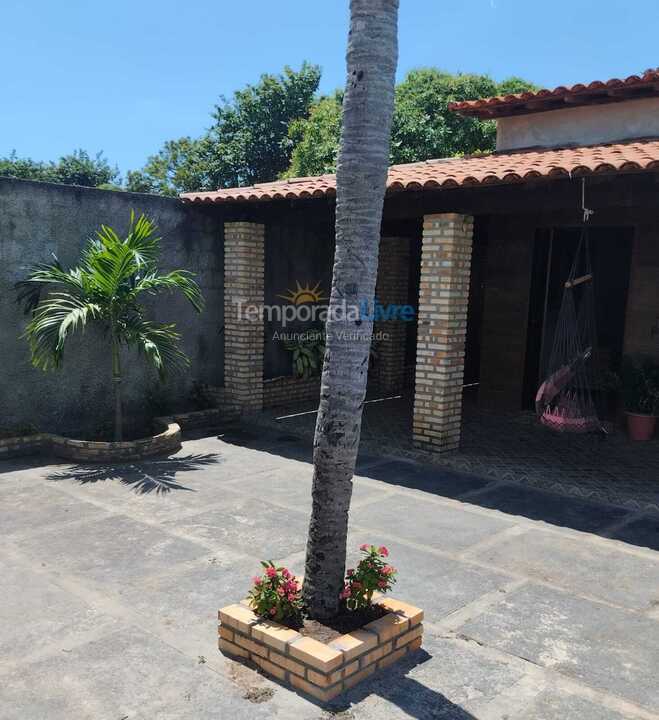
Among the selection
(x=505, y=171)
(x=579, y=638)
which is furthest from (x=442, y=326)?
(x=579, y=638)

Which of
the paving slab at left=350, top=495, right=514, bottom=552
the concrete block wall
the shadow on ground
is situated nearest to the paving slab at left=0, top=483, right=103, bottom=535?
the paving slab at left=350, top=495, right=514, bottom=552

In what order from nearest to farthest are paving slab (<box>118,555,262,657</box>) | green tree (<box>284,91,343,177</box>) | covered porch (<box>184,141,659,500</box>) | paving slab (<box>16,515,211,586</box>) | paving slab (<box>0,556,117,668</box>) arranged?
paving slab (<box>0,556,117,668</box>) → paving slab (<box>118,555,262,657</box>) → paving slab (<box>16,515,211,586</box>) → covered porch (<box>184,141,659,500</box>) → green tree (<box>284,91,343,177</box>)

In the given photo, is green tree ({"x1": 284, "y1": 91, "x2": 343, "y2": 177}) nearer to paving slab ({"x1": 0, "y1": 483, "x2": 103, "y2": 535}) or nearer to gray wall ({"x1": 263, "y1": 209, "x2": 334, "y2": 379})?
gray wall ({"x1": 263, "y1": 209, "x2": 334, "y2": 379})

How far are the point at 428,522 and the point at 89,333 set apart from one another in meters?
4.81

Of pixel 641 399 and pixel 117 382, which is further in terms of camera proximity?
pixel 641 399

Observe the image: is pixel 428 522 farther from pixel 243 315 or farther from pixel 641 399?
pixel 243 315

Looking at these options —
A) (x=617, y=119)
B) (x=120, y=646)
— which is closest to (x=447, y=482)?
(x=120, y=646)

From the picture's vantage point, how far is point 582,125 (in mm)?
9695

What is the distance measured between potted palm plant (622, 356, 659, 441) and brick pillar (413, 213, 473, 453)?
2.58 metres

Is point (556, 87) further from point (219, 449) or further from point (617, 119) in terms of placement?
point (219, 449)

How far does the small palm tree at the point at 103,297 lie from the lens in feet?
23.5

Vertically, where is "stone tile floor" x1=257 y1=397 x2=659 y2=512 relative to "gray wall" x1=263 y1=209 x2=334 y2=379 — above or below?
below

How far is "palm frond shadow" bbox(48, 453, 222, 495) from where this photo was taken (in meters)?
6.70

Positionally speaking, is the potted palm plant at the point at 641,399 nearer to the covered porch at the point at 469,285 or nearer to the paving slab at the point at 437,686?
the covered porch at the point at 469,285
